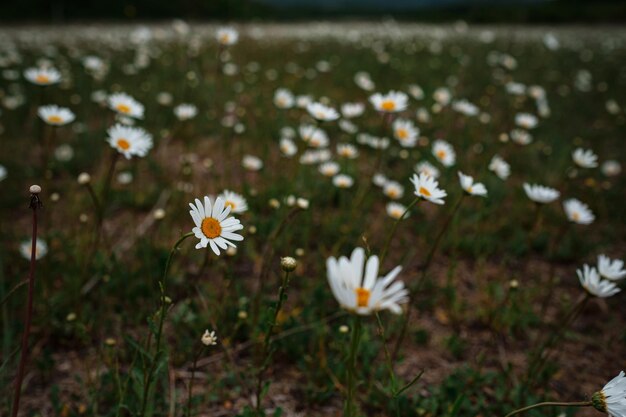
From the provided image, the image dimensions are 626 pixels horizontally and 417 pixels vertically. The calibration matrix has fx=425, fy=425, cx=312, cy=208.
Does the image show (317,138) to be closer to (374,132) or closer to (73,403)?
(374,132)

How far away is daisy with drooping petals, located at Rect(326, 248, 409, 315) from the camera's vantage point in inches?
32.2

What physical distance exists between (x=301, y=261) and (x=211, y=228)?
1.24 metres

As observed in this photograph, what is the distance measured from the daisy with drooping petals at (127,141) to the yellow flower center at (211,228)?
2.23ft

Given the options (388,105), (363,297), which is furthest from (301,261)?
(363,297)

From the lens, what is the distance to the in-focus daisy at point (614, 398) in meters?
1.04

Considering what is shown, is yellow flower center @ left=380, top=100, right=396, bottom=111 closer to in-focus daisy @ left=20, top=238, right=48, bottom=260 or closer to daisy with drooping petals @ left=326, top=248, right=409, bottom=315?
daisy with drooping petals @ left=326, top=248, right=409, bottom=315

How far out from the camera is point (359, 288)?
91 cm

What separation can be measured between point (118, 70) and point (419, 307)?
17.2ft

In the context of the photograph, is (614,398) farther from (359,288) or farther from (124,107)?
(124,107)

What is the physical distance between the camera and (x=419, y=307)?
2246 millimetres

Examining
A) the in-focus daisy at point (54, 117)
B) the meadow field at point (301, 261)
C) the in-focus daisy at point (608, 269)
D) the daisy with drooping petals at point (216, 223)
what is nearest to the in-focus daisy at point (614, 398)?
the meadow field at point (301, 261)

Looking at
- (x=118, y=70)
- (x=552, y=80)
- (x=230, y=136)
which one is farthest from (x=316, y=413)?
(x=552, y=80)

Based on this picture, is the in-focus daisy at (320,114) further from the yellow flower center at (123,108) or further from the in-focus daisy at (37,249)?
the in-focus daisy at (37,249)

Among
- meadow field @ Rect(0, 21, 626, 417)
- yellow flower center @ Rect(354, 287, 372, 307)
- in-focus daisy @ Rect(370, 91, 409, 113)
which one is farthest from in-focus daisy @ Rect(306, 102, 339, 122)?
yellow flower center @ Rect(354, 287, 372, 307)
